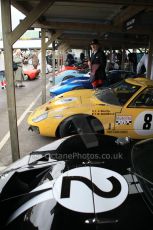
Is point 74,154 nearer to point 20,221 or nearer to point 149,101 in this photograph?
point 20,221

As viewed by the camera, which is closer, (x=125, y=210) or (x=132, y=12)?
(x=125, y=210)

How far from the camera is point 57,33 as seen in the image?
11312 mm

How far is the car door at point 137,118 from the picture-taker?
527cm

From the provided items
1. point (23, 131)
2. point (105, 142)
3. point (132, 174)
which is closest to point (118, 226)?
point (132, 174)

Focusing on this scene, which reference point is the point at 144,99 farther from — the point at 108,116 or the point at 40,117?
the point at 40,117

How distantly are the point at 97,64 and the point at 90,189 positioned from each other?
609cm

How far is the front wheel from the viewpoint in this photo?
17.7ft

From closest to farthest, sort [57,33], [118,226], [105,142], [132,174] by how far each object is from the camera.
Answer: [118,226], [132,174], [105,142], [57,33]

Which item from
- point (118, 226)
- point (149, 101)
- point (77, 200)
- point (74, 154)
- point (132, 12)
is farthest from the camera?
point (132, 12)

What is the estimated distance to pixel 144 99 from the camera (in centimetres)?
541

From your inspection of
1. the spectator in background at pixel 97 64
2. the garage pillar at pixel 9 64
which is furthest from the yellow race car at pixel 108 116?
the spectator in background at pixel 97 64

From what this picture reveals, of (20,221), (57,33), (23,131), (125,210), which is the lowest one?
(23,131)

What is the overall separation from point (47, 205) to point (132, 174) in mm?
701

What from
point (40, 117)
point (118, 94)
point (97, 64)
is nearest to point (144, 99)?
point (118, 94)
